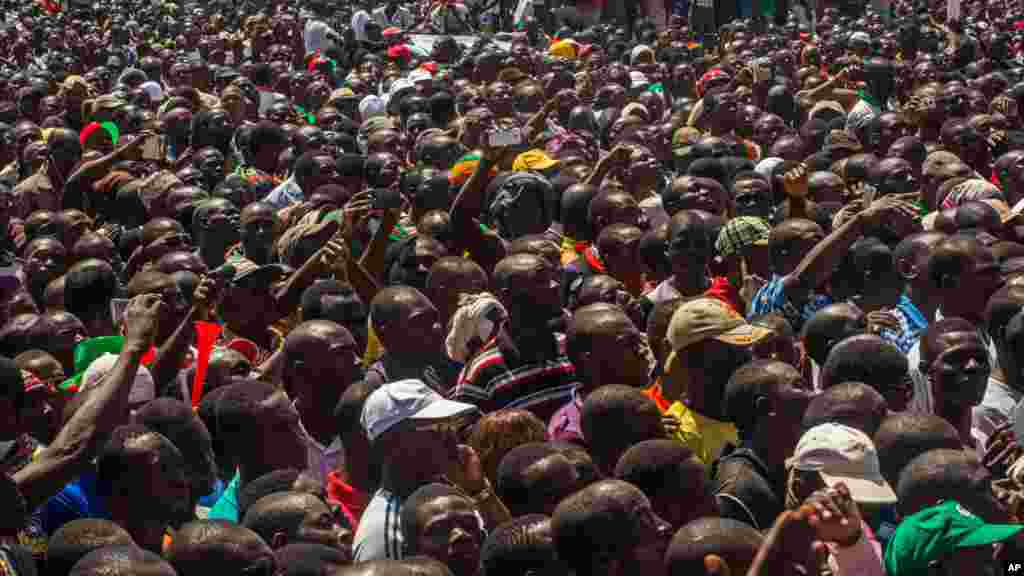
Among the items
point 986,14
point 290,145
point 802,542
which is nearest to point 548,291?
point 802,542

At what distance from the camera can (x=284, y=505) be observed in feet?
14.9

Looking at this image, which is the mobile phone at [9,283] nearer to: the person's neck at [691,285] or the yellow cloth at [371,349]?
the yellow cloth at [371,349]

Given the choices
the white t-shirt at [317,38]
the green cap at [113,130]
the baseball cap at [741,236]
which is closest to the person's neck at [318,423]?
the baseball cap at [741,236]

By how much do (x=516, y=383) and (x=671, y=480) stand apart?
4.30ft

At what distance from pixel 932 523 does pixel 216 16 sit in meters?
24.0

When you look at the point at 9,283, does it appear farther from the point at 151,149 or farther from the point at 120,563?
the point at 120,563

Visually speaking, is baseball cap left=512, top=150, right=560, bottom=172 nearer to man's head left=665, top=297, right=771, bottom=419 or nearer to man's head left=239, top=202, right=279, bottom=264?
man's head left=239, top=202, right=279, bottom=264

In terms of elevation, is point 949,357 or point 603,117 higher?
point 949,357

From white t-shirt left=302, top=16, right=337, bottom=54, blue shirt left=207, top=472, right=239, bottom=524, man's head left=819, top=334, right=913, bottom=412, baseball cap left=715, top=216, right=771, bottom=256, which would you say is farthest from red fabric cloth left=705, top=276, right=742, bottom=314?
white t-shirt left=302, top=16, right=337, bottom=54

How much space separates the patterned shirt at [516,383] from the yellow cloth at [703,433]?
1.58ft

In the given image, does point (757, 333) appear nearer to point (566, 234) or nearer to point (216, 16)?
point (566, 234)

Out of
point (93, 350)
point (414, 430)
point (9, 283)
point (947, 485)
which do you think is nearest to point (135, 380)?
point (93, 350)

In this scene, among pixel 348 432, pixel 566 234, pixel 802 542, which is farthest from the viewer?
pixel 566 234

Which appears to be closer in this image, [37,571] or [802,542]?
[802,542]
